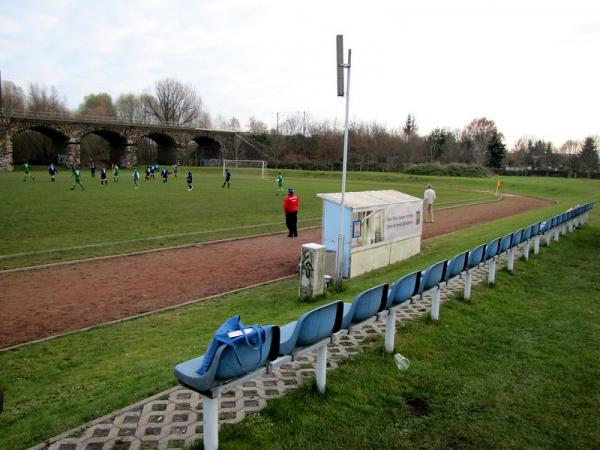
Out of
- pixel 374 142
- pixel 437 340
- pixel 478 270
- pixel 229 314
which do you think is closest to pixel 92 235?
pixel 229 314

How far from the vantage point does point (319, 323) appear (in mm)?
4426

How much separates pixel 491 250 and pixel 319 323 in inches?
219

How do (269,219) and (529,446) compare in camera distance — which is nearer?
(529,446)

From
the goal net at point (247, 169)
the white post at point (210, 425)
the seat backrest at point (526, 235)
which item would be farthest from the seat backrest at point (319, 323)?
the goal net at point (247, 169)

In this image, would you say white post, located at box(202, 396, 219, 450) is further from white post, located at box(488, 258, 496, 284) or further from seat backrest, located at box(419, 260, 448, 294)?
white post, located at box(488, 258, 496, 284)

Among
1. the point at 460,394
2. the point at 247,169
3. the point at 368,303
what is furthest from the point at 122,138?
the point at 460,394

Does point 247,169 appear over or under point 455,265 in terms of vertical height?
under

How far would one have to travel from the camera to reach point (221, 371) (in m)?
3.55

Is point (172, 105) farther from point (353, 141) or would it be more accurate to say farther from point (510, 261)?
point (510, 261)

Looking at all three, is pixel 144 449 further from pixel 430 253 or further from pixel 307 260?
pixel 430 253

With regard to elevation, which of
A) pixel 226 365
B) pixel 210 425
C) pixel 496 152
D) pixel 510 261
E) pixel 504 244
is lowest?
pixel 510 261

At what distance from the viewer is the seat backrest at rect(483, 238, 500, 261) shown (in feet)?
28.3

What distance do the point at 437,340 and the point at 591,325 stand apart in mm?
2705

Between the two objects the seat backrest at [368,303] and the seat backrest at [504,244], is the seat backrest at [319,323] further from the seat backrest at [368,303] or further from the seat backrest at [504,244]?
the seat backrest at [504,244]
